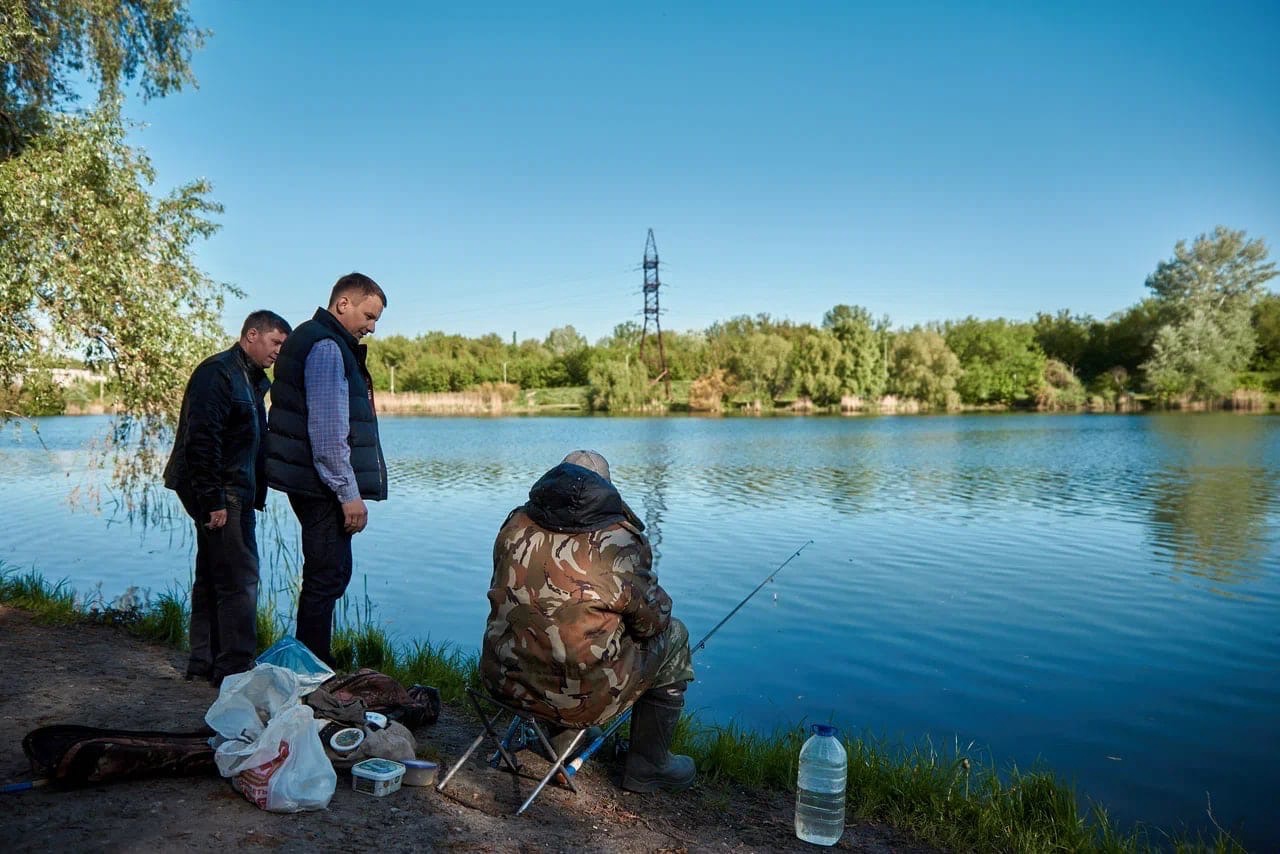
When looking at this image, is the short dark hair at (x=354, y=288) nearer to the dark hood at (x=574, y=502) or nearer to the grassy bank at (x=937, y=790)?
the dark hood at (x=574, y=502)

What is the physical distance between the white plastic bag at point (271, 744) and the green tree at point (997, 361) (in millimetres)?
68842

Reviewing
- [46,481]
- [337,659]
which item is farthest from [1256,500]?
[46,481]

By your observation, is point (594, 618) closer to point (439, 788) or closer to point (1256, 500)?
point (439, 788)

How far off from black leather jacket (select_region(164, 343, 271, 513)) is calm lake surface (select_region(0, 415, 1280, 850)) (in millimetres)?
3186

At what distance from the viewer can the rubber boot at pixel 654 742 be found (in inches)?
146

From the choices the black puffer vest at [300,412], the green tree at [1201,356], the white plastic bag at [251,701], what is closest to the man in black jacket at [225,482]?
the black puffer vest at [300,412]

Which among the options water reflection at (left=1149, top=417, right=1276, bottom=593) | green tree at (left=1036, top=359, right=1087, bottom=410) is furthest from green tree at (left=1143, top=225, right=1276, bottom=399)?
water reflection at (left=1149, top=417, right=1276, bottom=593)

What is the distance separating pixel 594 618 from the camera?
3154mm

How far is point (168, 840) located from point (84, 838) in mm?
233

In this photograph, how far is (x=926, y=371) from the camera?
6338 cm

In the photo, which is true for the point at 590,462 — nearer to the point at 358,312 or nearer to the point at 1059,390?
the point at 358,312

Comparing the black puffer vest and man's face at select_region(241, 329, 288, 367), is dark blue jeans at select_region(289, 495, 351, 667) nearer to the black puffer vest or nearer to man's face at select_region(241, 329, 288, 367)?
the black puffer vest

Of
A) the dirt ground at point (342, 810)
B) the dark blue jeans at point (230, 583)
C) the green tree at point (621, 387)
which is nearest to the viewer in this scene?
the dirt ground at point (342, 810)

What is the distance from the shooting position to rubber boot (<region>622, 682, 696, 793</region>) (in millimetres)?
3711
